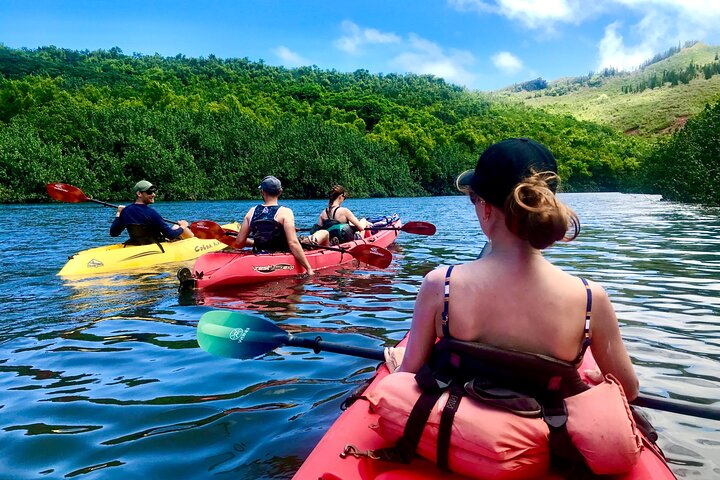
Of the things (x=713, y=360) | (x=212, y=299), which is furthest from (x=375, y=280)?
(x=713, y=360)

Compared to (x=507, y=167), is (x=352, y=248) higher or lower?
lower

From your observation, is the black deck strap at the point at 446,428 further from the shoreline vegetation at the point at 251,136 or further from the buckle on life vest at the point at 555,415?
the shoreline vegetation at the point at 251,136

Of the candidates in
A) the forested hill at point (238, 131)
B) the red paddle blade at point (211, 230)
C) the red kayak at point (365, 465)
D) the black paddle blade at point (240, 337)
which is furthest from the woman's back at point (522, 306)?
the forested hill at point (238, 131)

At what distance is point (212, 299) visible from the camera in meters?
7.48

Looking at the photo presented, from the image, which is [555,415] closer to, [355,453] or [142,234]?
[355,453]

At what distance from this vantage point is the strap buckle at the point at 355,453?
6.97 ft

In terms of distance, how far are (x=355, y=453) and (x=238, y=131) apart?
53224 millimetres

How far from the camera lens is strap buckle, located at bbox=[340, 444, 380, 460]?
212cm

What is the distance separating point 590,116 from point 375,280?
161 meters

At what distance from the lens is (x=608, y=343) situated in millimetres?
2127

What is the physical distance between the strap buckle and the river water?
2.87ft

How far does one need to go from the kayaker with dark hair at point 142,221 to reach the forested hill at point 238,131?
3098 centimetres

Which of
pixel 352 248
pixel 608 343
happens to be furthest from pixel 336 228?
pixel 608 343

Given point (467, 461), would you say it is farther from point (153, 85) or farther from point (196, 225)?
point (153, 85)
